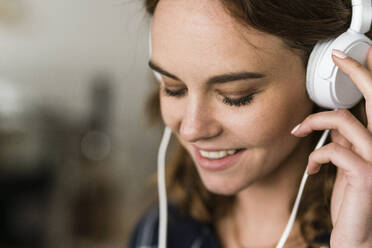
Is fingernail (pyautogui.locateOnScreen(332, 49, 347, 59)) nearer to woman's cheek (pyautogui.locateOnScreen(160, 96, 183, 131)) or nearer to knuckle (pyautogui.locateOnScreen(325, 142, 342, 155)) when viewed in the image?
knuckle (pyautogui.locateOnScreen(325, 142, 342, 155))

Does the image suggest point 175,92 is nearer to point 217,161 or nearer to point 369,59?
point 217,161

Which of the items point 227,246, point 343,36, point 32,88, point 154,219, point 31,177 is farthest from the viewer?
point 32,88

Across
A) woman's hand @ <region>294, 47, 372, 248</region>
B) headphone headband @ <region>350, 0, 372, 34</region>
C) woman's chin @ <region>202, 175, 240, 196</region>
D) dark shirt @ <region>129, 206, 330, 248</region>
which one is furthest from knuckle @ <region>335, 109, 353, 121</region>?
dark shirt @ <region>129, 206, 330, 248</region>

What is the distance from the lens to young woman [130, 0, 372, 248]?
2.32ft

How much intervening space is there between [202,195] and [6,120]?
173 cm

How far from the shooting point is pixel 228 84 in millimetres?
752

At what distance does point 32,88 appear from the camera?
3.00m

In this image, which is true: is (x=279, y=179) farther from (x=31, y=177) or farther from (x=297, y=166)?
(x=31, y=177)

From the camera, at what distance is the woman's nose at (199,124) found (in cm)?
78

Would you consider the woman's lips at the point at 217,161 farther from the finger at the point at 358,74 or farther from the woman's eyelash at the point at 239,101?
the finger at the point at 358,74

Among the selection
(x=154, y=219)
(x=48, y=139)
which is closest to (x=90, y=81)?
(x=48, y=139)

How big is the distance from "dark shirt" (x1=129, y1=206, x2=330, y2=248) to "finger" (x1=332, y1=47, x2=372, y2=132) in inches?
21.7

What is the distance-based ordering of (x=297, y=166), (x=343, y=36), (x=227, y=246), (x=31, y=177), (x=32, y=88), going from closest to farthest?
(x=343, y=36) < (x=297, y=166) < (x=227, y=246) < (x=31, y=177) < (x=32, y=88)

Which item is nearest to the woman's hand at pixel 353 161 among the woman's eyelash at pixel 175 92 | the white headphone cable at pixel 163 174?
the woman's eyelash at pixel 175 92
